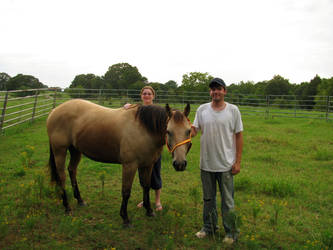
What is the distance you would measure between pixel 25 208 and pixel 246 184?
393 centimetres

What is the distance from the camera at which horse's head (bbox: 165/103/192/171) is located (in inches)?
104

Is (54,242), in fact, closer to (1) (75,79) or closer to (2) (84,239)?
(2) (84,239)

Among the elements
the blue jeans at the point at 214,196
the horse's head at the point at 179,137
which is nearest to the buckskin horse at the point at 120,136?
the horse's head at the point at 179,137

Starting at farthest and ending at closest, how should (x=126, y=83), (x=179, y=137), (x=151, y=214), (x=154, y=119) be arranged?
1. (x=126, y=83)
2. (x=151, y=214)
3. (x=154, y=119)
4. (x=179, y=137)

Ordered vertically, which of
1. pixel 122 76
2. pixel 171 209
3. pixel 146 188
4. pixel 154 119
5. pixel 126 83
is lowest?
pixel 171 209

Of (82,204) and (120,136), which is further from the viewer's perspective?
(82,204)

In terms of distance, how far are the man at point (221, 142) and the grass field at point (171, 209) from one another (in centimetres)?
36

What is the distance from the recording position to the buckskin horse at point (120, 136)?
129 inches

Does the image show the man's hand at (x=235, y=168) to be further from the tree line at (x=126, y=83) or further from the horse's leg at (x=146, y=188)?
the tree line at (x=126, y=83)

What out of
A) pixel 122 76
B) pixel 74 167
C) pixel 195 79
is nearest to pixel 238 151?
pixel 74 167

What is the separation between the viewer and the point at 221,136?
284cm

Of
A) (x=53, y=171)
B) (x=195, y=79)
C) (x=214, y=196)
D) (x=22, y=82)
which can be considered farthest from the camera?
(x=195, y=79)

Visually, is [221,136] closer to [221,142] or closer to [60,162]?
[221,142]

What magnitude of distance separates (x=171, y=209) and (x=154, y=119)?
1.60 meters
